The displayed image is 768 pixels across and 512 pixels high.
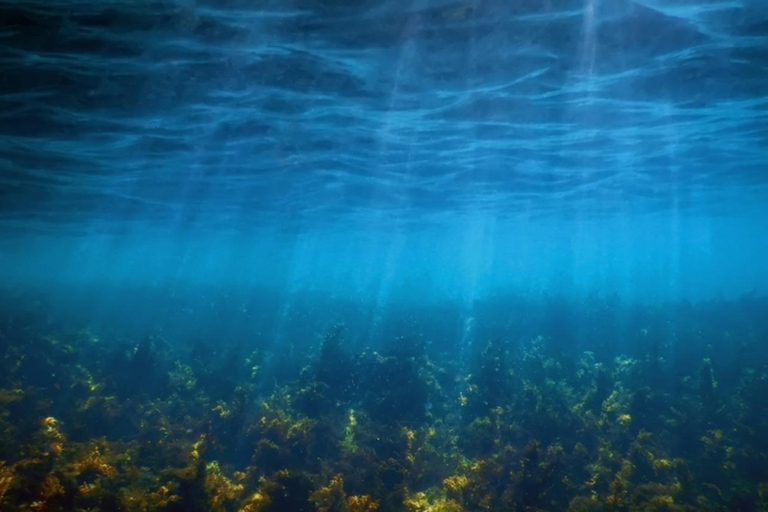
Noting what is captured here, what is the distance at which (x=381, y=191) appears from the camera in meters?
26.4

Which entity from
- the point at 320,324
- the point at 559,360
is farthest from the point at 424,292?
the point at 559,360

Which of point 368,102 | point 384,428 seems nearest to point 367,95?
point 368,102

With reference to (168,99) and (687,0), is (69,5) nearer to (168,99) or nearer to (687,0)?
(168,99)

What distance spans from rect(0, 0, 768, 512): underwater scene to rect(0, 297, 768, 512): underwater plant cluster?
0.28 ft

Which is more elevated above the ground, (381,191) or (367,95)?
(381,191)

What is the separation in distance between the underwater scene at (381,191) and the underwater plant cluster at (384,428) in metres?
0.08

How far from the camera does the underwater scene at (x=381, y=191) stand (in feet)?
28.8

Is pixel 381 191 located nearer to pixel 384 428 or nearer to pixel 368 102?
pixel 368 102

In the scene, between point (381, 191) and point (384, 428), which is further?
point (381, 191)

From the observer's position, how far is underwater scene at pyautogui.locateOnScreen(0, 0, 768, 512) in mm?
8789

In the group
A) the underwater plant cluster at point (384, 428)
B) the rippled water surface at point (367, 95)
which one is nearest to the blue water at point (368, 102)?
the rippled water surface at point (367, 95)

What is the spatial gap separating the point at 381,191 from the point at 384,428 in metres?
16.5

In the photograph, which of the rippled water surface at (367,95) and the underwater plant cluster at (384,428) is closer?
the rippled water surface at (367,95)

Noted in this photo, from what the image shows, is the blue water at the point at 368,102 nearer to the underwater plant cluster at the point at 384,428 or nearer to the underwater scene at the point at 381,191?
the underwater scene at the point at 381,191
